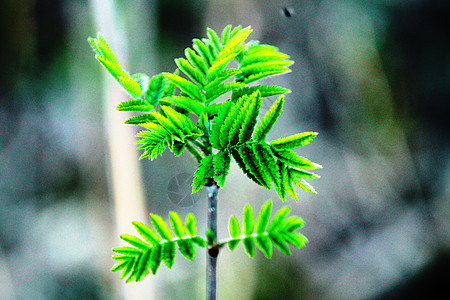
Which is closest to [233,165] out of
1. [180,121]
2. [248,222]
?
[248,222]

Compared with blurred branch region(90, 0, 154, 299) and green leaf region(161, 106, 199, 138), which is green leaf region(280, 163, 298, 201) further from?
blurred branch region(90, 0, 154, 299)

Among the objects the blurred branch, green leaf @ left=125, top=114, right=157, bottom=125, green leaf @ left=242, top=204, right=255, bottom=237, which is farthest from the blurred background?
green leaf @ left=125, top=114, right=157, bottom=125

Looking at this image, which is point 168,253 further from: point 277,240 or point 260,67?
point 260,67

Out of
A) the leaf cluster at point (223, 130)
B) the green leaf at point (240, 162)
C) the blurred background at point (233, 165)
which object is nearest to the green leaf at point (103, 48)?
the leaf cluster at point (223, 130)

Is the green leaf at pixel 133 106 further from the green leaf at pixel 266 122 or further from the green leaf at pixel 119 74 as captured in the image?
the green leaf at pixel 266 122

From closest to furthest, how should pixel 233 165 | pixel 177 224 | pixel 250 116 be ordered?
pixel 250 116 < pixel 177 224 < pixel 233 165

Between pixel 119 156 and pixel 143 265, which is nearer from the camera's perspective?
pixel 143 265

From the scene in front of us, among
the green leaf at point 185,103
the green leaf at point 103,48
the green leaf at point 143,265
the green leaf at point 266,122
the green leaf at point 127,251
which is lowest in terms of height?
the green leaf at point 143,265
